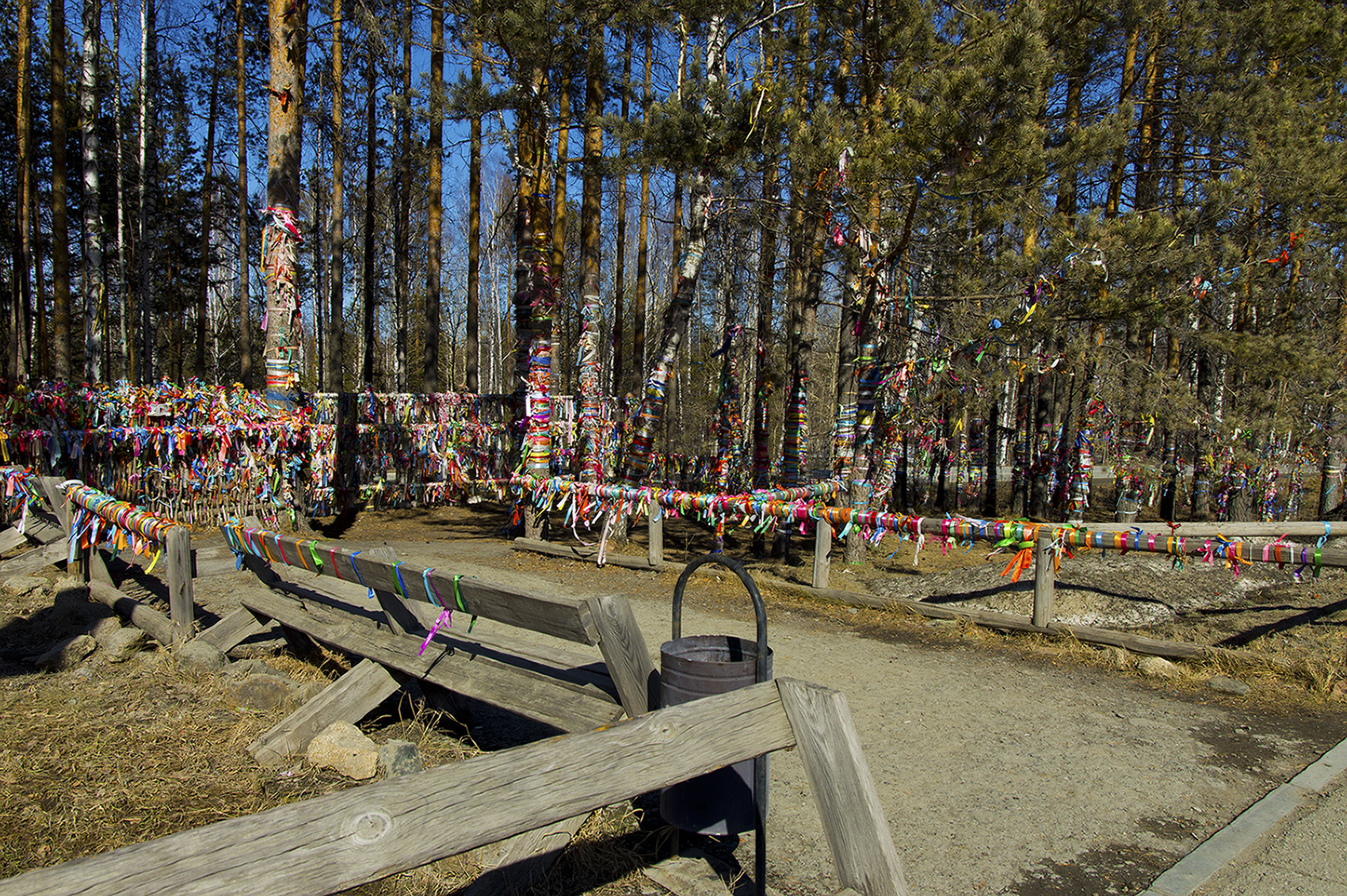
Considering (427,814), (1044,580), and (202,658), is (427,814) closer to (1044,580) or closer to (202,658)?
(202,658)

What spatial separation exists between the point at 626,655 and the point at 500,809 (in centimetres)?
139

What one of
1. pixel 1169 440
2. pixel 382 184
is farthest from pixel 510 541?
pixel 382 184

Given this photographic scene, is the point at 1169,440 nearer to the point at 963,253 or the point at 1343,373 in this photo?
the point at 1343,373

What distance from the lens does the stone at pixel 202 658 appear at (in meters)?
5.28

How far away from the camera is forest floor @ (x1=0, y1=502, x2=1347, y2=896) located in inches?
136

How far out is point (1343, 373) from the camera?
14297 mm

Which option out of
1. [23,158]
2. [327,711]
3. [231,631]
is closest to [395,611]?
[327,711]

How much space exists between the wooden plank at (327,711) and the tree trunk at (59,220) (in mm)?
12313

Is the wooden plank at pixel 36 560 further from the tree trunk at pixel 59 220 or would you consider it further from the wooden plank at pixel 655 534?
the tree trunk at pixel 59 220

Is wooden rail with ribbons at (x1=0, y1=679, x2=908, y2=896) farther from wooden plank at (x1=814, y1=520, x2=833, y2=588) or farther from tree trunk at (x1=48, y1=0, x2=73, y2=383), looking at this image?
tree trunk at (x1=48, y1=0, x2=73, y2=383)

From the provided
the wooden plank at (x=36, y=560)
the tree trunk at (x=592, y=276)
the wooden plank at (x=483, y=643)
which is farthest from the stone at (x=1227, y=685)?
the wooden plank at (x=36, y=560)

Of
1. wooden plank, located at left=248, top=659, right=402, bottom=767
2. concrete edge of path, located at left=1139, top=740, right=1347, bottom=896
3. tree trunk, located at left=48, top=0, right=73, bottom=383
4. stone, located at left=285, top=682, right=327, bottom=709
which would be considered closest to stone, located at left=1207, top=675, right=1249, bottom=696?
concrete edge of path, located at left=1139, top=740, right=1347, bottom=896

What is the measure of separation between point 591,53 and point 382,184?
29.3 meters

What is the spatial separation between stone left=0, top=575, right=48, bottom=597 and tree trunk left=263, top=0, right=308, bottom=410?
470cm
